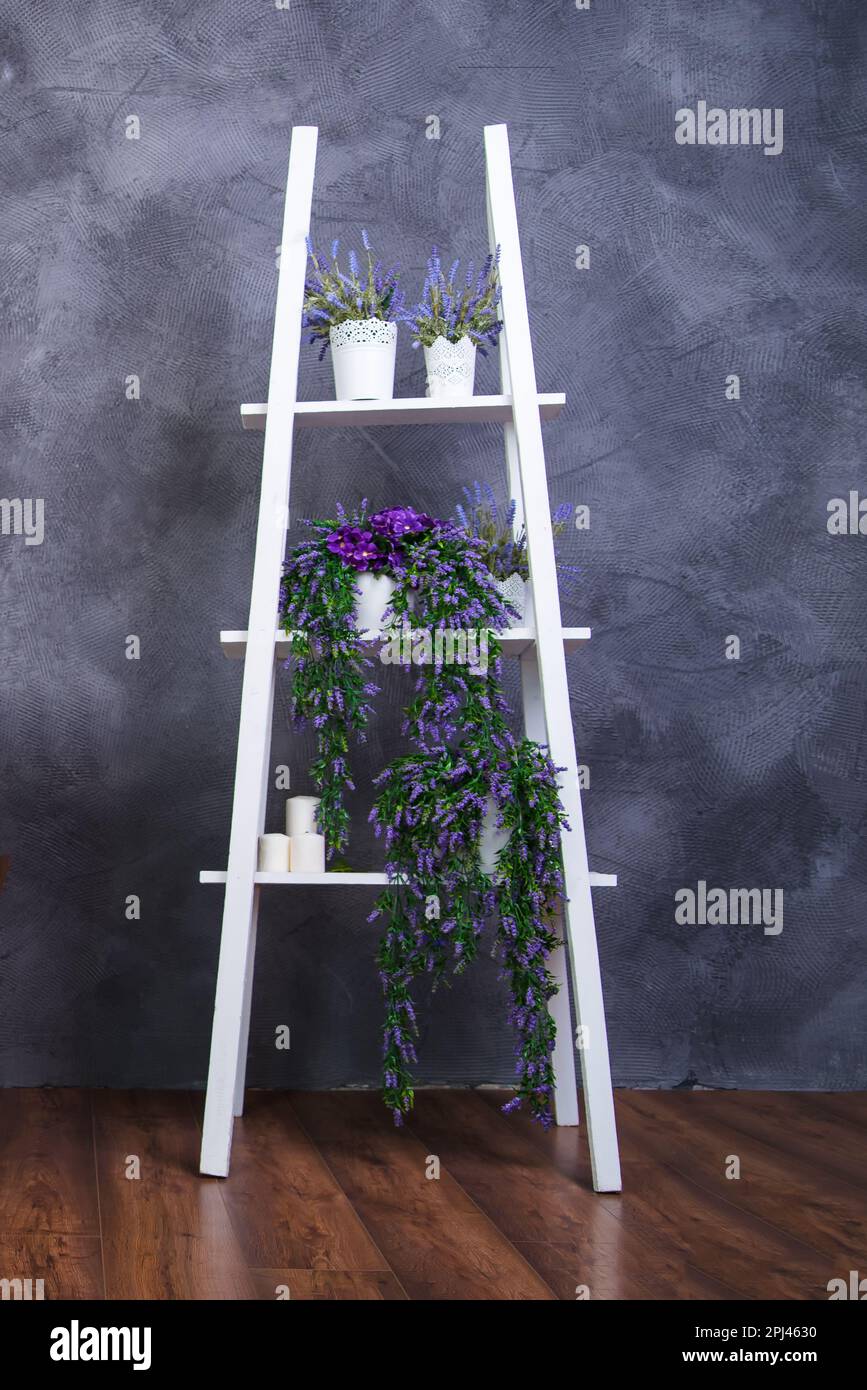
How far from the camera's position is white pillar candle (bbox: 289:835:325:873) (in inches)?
101

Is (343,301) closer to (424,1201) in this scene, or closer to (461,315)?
(461,315)

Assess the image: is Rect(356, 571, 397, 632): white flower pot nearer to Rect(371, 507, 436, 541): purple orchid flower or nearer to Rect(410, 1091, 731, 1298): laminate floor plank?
Rect(371, 507, 436, 541): purple orchid flower

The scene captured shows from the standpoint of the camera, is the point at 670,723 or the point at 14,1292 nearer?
the point at 14,1292

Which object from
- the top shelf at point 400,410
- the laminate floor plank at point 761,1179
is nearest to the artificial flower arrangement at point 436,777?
the top shelf at point 400,410

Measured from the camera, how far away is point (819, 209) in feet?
11.1

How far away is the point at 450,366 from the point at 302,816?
3.24 feet

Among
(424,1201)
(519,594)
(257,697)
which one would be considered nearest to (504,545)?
(519,594)

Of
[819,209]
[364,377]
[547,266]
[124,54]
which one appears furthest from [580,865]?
[124,54]

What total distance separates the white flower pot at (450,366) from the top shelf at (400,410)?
35 millimetres

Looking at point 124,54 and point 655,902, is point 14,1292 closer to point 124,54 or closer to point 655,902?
point 655,902

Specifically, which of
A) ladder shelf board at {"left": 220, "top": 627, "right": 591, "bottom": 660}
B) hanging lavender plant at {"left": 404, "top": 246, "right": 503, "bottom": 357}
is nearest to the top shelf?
hanging lavender plant at {"left": 404, "top": 246, "right": 503, "bottom": 357}

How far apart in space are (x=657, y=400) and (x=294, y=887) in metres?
1.59

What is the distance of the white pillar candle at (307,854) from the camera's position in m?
2.58

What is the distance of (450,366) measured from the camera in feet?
8.62
